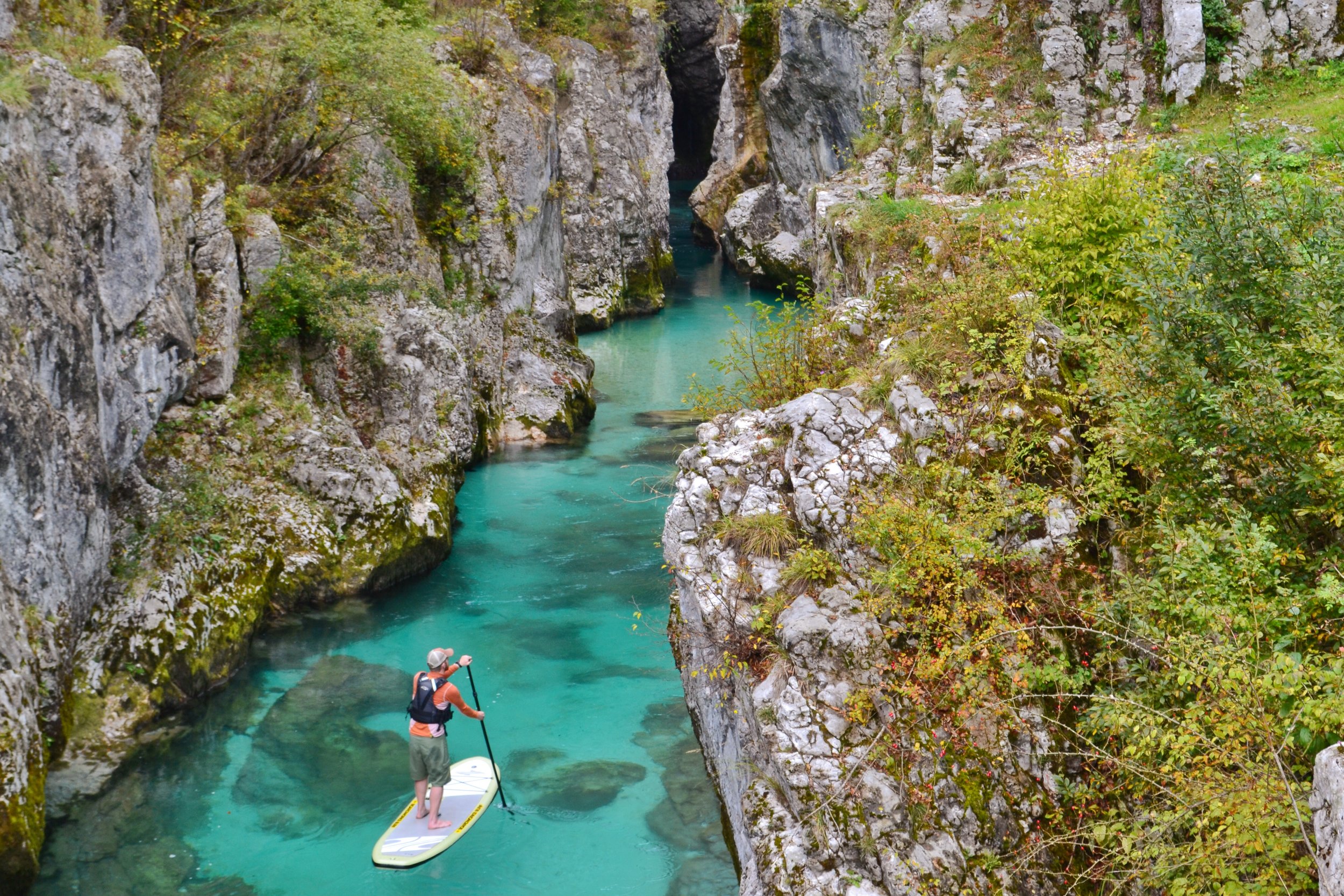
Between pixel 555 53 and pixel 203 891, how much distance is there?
2385 cm

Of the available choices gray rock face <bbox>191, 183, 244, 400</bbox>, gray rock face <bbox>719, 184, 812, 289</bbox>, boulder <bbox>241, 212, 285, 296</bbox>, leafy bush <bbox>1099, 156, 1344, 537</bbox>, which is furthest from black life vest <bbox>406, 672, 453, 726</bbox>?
gray rock face <bbox>719, 184, 812, 289</bbox>

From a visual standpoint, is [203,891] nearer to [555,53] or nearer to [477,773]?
[477,773]

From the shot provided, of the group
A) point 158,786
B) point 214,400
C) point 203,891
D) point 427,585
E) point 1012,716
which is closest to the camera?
point 1012,716

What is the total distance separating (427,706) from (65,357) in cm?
462

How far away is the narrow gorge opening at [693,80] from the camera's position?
137 feet

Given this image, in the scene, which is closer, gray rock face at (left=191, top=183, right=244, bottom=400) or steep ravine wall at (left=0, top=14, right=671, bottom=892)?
steep ravine wall at (left=0, top=14, right=671, bottom=892)

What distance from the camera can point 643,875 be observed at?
25.8ft

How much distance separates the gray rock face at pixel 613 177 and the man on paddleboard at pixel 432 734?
67.9 ft

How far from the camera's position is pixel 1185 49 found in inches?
505

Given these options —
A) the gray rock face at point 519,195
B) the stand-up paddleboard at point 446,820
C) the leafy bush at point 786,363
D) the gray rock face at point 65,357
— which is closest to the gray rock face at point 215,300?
the gray rock face at point 65,357

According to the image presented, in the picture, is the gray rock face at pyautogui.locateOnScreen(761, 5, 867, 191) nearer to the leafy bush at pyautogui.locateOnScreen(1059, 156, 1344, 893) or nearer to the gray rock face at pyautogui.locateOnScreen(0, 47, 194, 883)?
the gray rock face at pyautogui.locateOnScreen(0, 47, 194, 883)

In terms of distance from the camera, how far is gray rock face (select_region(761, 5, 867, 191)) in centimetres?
2944

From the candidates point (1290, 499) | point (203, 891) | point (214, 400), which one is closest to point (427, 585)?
point (214, 400)

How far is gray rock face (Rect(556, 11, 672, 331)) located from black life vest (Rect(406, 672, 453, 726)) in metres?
20.7
